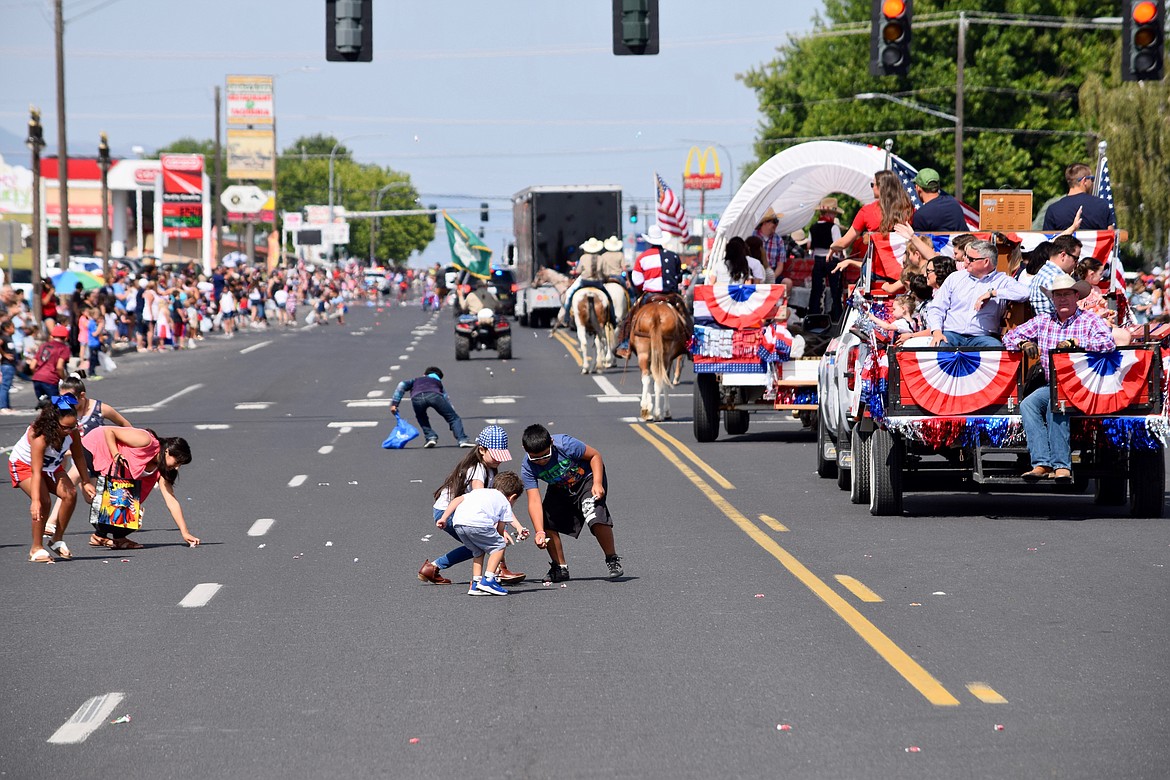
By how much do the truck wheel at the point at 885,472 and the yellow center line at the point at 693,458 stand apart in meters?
2.57

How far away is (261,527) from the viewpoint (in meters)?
15.0

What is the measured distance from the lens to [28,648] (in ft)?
32.0

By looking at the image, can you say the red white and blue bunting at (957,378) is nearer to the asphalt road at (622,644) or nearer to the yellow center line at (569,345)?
the asphalt road at (622,644)

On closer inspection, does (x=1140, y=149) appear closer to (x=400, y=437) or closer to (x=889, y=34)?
(x=889, y=34)

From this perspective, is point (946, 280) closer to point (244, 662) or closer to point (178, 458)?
point (178, 458)

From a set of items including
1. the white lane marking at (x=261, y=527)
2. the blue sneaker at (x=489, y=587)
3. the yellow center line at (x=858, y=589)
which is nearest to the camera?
the yellow center line at (x=858, y=589)

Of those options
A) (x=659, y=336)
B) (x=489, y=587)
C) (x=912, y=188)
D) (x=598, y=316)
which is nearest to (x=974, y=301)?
(x=912, y=188)

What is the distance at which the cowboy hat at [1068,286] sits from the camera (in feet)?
46.5

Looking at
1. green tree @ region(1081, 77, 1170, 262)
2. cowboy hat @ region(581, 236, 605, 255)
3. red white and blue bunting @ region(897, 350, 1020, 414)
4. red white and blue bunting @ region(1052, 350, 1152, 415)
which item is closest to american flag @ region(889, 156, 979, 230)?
red white and blue bunting @ region(897, 350, 1020, 414)

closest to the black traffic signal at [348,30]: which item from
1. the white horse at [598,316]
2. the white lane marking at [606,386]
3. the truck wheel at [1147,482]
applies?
the white lane marking at [606,386]

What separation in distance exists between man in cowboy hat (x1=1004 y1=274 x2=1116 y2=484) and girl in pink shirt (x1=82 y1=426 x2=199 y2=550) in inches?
245

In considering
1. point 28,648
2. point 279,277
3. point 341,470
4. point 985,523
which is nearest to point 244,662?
point 28,648

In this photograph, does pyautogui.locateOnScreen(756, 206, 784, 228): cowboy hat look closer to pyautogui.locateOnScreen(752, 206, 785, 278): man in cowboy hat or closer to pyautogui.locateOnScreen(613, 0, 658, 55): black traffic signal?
pyautogui.locateOnScreen(752, 206, 785, 278): man in cowboy hat

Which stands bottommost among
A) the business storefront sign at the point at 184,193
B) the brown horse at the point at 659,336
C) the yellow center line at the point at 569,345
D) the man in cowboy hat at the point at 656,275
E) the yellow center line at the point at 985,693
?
the yellow center line at the point at 569,345
